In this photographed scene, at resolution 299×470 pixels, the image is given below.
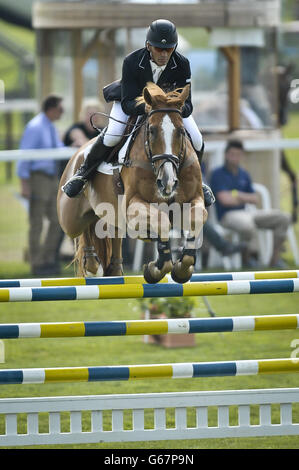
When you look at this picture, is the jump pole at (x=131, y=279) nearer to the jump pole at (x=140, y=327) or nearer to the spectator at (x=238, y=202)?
the jump pole at (x=140, y=327)

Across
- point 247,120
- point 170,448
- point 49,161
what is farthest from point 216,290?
point 247,120

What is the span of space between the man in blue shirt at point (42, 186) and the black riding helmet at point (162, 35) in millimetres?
5319

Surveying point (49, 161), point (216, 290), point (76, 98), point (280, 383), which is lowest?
point (280, 383)

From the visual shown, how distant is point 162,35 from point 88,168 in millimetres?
965

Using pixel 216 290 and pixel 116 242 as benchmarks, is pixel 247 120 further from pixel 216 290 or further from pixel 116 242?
pixel 216 290

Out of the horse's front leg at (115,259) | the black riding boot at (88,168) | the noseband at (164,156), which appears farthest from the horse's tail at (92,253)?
the noseband at (164,156)

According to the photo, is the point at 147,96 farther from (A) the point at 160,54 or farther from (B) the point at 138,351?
(B) the point at 138,351

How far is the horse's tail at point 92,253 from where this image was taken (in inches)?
213

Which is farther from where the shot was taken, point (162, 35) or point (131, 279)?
point (162, 35)

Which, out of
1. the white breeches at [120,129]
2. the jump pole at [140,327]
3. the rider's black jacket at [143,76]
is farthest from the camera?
the white breeches at [120,129]

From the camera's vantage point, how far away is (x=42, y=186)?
377 inches

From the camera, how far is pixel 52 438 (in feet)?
13.5

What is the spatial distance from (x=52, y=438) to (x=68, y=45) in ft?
22.8

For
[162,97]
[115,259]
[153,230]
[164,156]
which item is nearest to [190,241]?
[153,230]
